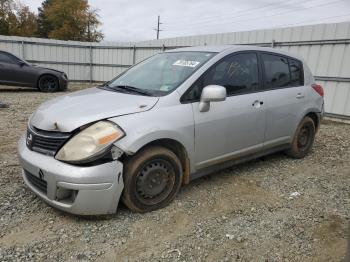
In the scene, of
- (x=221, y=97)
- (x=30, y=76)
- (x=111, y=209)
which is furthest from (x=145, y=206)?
(x=30, y=76)

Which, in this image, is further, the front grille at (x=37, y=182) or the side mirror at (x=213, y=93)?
the side mirror at (x=213, y=93)

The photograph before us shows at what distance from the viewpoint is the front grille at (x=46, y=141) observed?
9.11 ft

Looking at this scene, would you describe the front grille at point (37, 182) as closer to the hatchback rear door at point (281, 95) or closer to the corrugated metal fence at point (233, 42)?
the hatchback rear door at point (281, 95)

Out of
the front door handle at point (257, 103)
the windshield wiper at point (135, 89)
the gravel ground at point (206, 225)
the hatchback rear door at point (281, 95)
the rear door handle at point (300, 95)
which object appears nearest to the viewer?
the gravel ground at point (206, 225)

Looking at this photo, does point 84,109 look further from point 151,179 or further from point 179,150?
point 179,150

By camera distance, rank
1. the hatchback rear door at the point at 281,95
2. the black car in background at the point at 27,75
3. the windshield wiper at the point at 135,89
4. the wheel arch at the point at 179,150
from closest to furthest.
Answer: the wheel arch at the point at 179,150, the windshield wiper at the point at 135,89, the hatchback rear door at the point at 281,95, the black car in background at the point at 27,75

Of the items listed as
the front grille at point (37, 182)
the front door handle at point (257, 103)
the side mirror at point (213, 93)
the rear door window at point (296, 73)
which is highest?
the rear door window at point (296, 73)

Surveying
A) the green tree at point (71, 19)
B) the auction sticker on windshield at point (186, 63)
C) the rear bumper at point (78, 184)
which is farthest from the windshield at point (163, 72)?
the green tree at point (71, 19)

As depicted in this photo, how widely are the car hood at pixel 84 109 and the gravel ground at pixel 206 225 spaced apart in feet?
2.82

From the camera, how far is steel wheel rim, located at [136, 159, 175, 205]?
2980 millimetres

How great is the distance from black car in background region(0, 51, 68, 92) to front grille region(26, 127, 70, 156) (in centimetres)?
927

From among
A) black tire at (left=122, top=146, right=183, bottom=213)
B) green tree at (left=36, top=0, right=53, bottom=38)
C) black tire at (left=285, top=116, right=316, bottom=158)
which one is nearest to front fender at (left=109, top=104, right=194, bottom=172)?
black tire at (left=122, top=146, right=183, bottom=213)

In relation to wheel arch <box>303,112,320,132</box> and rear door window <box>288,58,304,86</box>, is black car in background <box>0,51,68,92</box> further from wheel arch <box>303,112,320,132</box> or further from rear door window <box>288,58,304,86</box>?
wheel arch <box>303,112,320,132</box>

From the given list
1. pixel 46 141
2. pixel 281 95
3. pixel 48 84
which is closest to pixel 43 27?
pixel 48 84
